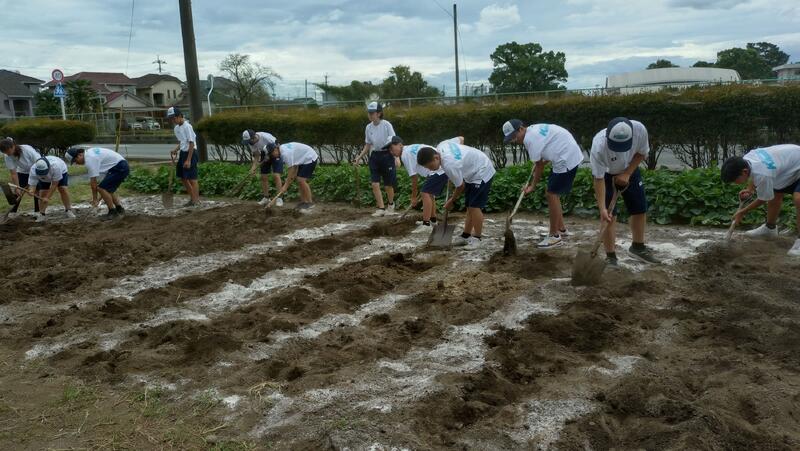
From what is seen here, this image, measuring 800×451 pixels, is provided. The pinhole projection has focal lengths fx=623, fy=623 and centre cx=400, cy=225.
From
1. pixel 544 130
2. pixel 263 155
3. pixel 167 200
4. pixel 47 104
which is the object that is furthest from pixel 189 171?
pixel 47 104

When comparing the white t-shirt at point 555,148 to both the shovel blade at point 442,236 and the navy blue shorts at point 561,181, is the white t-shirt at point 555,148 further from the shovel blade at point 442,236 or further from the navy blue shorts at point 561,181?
the shovel blade at point 442,236

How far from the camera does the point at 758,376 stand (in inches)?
134

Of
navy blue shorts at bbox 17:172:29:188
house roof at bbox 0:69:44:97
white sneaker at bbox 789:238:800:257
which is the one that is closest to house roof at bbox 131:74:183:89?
house roof at bbox 0:69:44:97

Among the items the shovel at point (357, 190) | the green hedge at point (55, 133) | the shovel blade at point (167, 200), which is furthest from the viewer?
the green hedge at point (55, 133)

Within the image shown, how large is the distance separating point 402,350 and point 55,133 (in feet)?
60.4

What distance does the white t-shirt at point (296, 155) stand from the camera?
927cm

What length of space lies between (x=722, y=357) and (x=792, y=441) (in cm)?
95

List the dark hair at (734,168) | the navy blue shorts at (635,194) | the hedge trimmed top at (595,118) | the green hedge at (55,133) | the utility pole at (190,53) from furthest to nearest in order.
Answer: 1. the green hedge at (55,133)
2. the utility pole at (190,53)
3. the hedge trimmed top at (595,118)
4. the navy blue shorts at (635,194)
5. the dark hair at (734,168)

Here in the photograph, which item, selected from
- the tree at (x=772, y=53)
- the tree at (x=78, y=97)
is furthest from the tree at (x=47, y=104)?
the tree at (x=772, y=53)

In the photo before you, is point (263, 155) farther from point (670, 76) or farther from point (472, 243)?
point (670, 76)

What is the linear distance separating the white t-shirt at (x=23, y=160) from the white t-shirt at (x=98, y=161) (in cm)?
117

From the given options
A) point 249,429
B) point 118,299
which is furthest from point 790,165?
point 118,299

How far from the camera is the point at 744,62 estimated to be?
46812 millimetres

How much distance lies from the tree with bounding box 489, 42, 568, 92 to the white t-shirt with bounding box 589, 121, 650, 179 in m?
34.7
